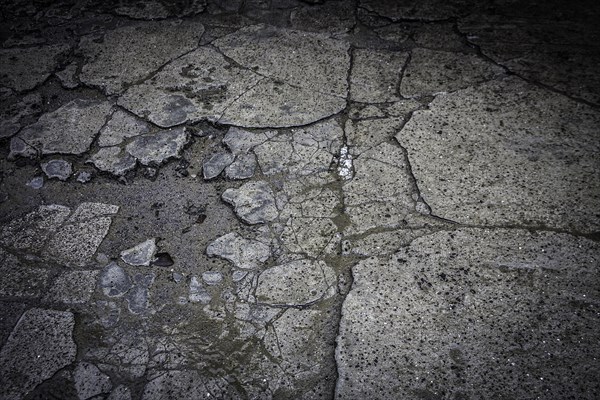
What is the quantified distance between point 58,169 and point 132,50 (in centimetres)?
85

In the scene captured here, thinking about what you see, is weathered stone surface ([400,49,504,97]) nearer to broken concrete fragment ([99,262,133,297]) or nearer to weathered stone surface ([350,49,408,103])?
weathered stone surface ([350,49,408,103])

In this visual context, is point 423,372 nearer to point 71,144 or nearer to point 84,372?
point 84,372

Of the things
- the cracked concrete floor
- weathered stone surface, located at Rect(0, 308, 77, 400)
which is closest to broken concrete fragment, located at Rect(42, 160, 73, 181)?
the cracked concrete floor

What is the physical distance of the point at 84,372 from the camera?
1326mm

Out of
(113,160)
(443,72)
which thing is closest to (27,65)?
(113,160)

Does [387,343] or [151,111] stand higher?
[151,111]

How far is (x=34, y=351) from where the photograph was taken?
1.38 m

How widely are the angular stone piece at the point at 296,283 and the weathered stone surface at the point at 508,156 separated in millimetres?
498

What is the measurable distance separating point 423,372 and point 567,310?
0.52 meters

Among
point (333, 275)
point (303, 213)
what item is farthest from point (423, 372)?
point (303, 213)

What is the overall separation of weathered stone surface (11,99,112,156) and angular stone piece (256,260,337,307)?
3.48 ft

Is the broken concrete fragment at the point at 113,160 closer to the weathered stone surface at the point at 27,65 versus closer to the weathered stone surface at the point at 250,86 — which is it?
the weathered stone surface at the point at 250,86

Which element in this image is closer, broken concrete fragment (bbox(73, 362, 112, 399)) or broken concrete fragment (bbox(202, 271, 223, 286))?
broken concrete fragment (bbox(73, 362, 112, 399))

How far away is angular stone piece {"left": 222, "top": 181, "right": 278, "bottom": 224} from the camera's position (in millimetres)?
1680
